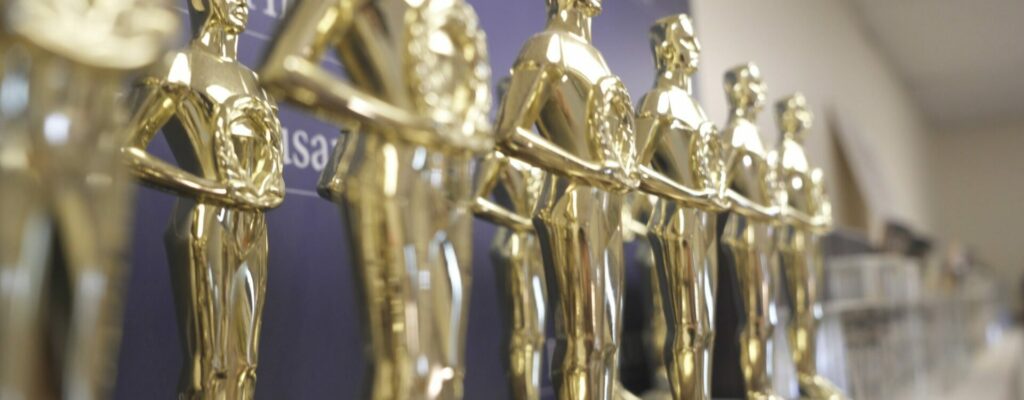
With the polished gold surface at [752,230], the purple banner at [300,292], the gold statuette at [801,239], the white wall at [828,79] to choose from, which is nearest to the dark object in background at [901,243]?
the white wall at [828,79]

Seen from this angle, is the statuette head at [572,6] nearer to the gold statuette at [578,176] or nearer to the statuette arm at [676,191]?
the gold statuette at [578,176]

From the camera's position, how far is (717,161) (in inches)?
39.9

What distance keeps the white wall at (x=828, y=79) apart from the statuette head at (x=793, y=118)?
0.16ft

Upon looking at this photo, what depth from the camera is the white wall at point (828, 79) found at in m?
2.12

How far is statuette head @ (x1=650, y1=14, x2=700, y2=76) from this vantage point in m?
1.02

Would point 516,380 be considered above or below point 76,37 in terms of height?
below

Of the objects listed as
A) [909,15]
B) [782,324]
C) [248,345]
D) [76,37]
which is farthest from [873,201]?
[76,37]

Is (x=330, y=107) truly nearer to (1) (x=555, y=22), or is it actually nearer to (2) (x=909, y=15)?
(1) (x=555, y=22)

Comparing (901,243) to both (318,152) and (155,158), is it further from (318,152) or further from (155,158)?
(155,158)

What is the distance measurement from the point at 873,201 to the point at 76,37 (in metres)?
4.36

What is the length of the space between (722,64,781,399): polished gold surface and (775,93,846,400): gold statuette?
4.9 inches

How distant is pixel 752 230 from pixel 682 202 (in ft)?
0.83

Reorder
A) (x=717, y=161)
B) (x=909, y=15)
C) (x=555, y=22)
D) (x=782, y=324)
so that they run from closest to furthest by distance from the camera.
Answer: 1. (x=555, y=22)
2. (x=717, y=161)
3. (x=782, y=324)
4. (x=909, y=15)

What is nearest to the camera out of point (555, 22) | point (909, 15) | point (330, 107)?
point (330, 107)
